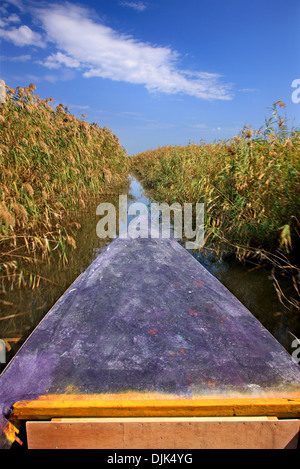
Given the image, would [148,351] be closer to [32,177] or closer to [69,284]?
[69,284]

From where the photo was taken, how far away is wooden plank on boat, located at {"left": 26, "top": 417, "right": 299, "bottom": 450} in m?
0.95

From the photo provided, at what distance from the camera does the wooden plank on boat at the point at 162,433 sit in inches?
37.5

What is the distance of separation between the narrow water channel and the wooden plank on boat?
3.43 ft

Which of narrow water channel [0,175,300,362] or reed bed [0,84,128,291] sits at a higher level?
reed bed [0,84,128,291]

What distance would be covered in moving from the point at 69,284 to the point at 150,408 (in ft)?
6.68

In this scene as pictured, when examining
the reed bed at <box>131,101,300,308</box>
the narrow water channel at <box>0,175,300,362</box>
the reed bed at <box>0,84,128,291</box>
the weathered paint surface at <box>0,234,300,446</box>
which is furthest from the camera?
the reed bed at <box>0,84,128,291</box>

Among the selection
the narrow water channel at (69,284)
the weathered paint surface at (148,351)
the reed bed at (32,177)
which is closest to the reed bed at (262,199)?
the narrow water channel at (69,284)

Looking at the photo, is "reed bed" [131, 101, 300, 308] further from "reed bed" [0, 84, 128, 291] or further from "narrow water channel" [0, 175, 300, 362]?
"reed bed" [0, 84, 128, 291]

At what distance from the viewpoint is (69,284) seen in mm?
2842

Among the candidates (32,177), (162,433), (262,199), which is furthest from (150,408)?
(32,177)

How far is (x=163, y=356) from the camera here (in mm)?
1241

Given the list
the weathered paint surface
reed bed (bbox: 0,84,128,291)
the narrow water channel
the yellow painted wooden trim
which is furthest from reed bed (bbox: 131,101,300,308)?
reed bed (bbox: 0,84,128,291)

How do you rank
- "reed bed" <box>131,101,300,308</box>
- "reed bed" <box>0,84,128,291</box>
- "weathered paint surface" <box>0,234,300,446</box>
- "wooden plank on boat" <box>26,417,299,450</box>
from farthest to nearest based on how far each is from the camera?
"reed bed" <box>0,84,128,291</box>
"reed bed" <box>131,101,300,308</box>
"weathered paint surface" <box>0,234,300,446</box>
"wooden plank on boat" <box>26,417,299,450</box>

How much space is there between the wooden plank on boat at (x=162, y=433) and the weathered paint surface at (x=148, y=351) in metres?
0.07
